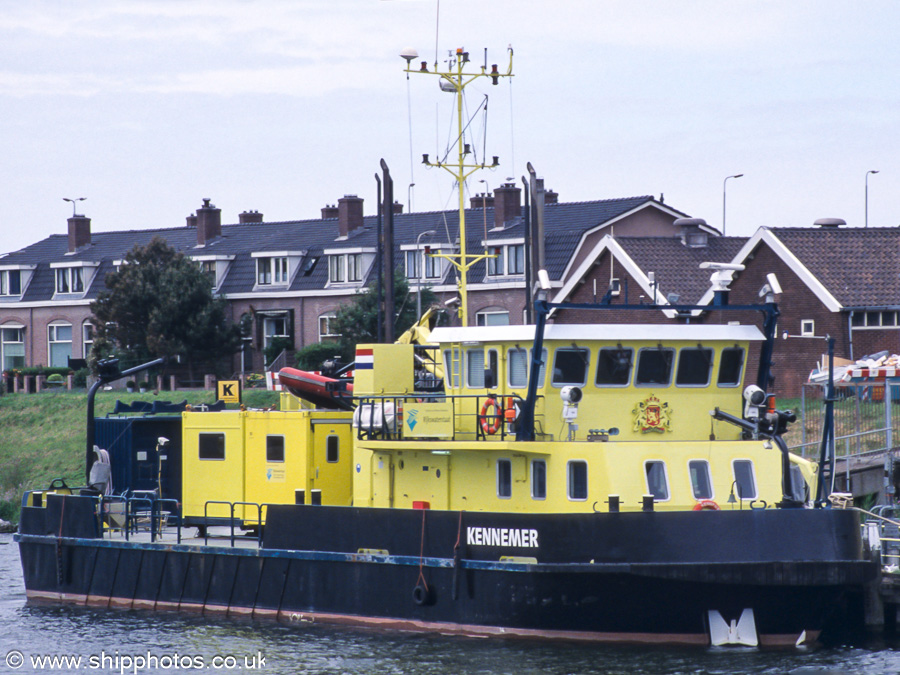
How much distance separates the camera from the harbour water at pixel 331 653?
57.0 feet

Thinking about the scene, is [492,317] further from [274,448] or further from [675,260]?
[274,448]

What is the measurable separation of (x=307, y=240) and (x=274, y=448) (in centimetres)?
3851

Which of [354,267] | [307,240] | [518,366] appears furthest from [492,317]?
[518,366]

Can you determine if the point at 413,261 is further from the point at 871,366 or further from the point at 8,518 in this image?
the point at 871,366

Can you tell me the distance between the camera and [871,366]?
25.9 meters

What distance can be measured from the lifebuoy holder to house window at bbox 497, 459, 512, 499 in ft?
1.59

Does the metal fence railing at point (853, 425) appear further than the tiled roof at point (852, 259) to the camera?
No

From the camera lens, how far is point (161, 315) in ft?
175

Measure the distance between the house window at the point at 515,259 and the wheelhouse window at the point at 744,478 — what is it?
3230cm

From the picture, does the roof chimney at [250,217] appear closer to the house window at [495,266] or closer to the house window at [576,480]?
the house window at [495,266]

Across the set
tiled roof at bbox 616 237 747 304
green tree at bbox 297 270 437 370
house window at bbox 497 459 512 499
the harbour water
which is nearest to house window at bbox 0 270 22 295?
green tree at bbox 297 270 437 370

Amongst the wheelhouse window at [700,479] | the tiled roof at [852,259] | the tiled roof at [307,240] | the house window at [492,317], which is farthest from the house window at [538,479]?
the house window at [492,317]

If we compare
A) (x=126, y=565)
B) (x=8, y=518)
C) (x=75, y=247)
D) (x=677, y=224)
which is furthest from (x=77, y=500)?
(x=75, y=247)

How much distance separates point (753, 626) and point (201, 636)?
8.36 meters
